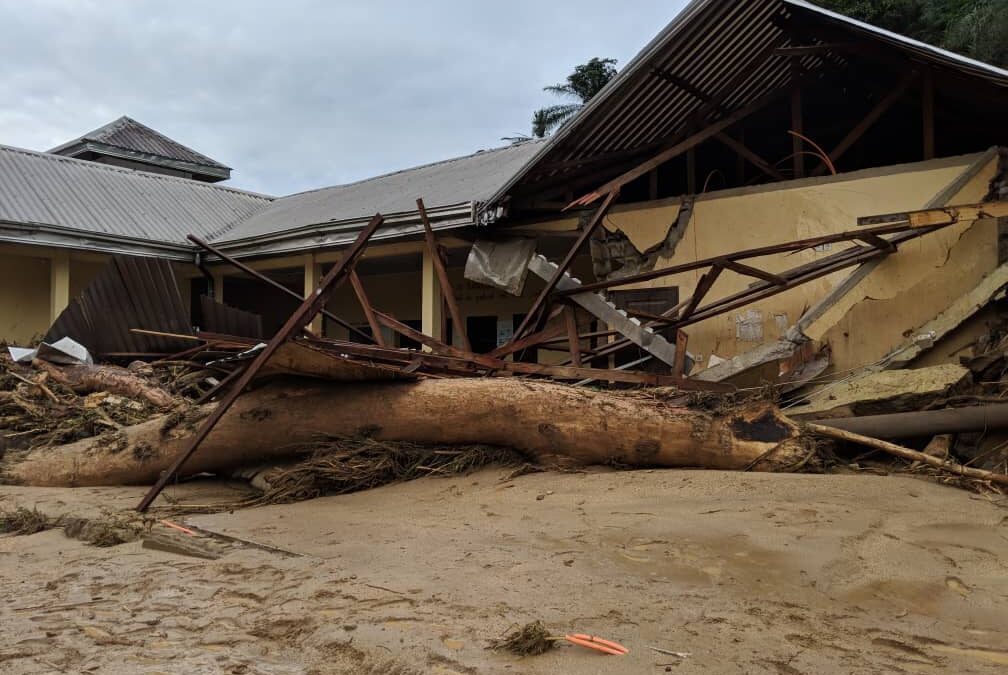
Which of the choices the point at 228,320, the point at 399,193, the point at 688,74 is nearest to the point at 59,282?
the point at 228,320

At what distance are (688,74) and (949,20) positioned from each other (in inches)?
724

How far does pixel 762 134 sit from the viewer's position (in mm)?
10156

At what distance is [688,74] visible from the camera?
9156mm

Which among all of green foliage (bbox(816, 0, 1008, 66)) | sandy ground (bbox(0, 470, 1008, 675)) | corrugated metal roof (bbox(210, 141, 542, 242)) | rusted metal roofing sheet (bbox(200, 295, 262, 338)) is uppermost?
green foliage (bbox(816, 0, 1008, 66))

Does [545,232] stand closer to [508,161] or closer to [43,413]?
[508,161]

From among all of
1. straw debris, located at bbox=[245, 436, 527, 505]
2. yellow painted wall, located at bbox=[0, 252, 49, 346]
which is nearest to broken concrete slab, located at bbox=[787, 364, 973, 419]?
straw debris, located at bbox=[245, 436, 527, 505]

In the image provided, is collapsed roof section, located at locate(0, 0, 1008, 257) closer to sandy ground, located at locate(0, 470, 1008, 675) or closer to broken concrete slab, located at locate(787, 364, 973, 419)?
broken concrete slab, located at locate(787, 364, 973, 419)

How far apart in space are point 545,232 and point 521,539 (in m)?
6.54

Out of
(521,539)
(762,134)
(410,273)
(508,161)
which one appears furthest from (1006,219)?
(410,273)

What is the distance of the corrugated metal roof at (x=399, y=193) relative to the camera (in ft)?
38.1

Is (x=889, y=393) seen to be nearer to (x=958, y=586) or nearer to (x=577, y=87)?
(x=958, y=586)

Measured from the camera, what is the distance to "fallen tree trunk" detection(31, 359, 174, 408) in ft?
28.8

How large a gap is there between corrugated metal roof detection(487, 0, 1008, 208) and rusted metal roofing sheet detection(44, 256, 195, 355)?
4.46m

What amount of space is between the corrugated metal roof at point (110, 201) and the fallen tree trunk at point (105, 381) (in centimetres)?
345
